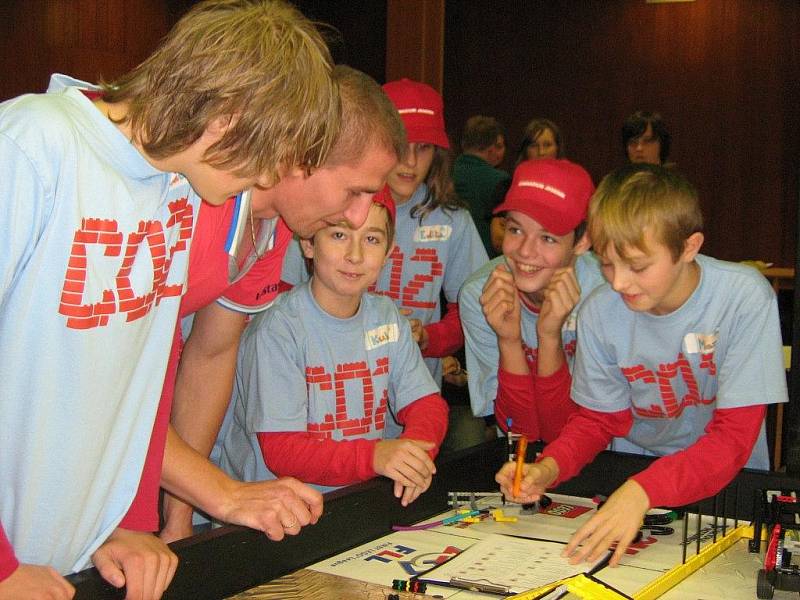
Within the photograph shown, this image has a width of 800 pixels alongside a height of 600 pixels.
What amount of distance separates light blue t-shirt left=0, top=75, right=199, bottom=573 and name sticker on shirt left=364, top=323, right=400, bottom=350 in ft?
3.15

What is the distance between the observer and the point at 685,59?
6.76 metres

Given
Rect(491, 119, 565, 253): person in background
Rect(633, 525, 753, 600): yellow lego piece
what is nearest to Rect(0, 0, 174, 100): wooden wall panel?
Rect(491, 119, 565, 253): person in background

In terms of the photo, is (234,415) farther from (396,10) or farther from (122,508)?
(396,10)

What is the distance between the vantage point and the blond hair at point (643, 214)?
2.16 metres

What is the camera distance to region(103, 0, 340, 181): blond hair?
1225 mm

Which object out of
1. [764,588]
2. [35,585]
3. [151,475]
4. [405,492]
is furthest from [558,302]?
[35,585]

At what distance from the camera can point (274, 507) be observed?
62.5 inches

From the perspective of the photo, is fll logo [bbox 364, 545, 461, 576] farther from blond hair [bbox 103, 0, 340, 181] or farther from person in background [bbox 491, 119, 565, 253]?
person in background [bbox 491, 119, 565, 253]

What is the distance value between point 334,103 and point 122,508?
0.65 metres

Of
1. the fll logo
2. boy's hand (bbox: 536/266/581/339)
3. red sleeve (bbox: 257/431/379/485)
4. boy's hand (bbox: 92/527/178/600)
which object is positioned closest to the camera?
boy's hand (bbox: 92/527/178/600)

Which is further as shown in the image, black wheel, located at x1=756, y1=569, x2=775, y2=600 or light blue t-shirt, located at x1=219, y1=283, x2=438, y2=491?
light blue t-shirt, located at x1=219, y1=283, x2=438, y2=491

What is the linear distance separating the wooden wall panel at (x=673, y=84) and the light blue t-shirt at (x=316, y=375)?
16.1 ft

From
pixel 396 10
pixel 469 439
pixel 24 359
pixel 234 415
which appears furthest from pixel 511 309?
pixel 396 10

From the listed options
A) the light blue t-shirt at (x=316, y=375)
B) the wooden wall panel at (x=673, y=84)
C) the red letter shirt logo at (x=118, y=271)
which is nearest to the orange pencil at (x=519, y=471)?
the light blue t-shirt at (x=316, y=375)
